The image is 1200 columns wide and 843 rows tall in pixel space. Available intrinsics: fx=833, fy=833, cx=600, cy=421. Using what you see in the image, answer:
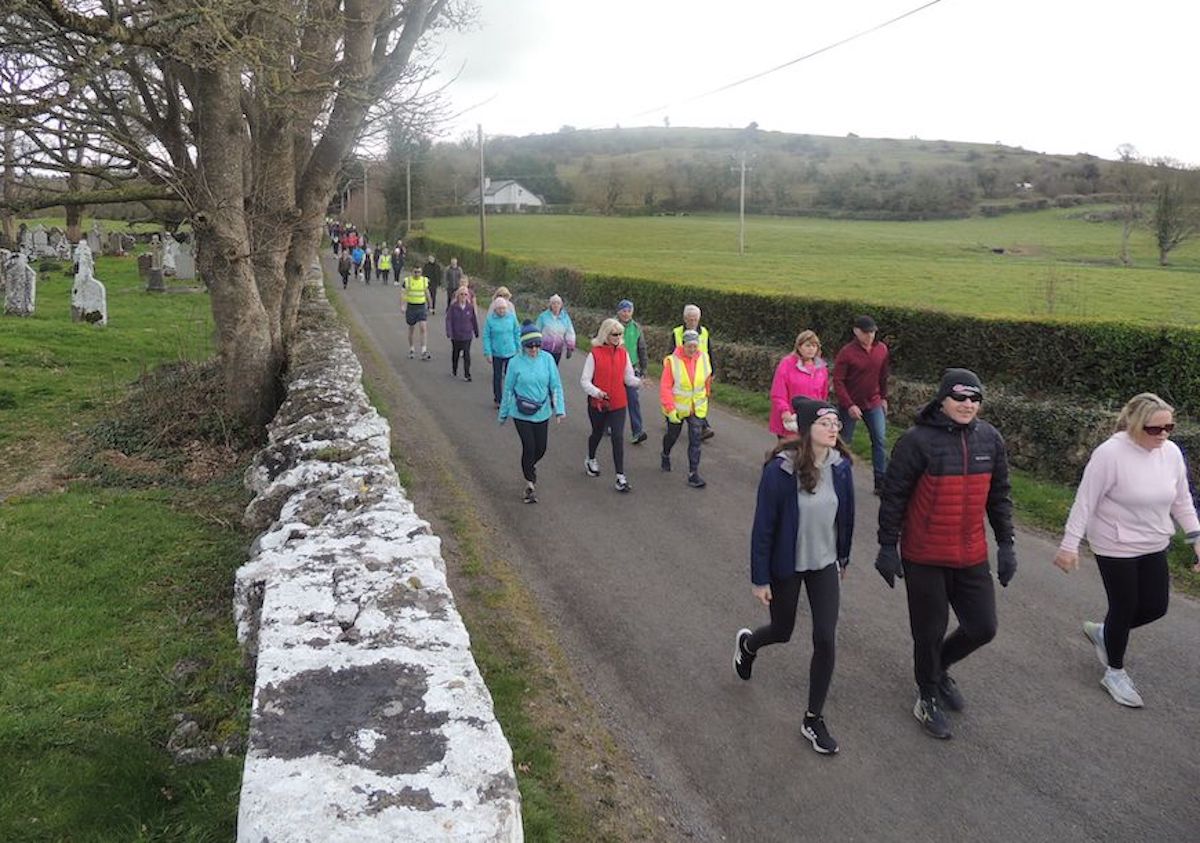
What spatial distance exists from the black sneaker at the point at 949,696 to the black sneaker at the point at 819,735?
2.73 ft

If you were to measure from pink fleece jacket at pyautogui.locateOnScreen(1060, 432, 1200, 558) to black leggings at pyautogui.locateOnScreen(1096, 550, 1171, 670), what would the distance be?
63mm

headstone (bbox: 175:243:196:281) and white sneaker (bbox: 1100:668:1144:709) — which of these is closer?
white sneaker (bbox: 1100:668:1144:709)

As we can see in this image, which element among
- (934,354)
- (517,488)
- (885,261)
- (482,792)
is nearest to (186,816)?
(482,792)

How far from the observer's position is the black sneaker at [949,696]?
490 centimetres

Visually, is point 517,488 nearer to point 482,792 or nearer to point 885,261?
point 482,792

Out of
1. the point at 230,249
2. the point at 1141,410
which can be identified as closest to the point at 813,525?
the point at 1141,410

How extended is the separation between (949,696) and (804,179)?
98.1 m

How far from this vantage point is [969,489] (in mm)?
4582

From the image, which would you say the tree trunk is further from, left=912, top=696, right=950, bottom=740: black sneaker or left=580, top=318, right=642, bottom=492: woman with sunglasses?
left=912, top=696, right=950, bottom=740: black sneaker

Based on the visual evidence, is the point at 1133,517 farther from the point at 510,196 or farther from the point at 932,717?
the point at 510,196

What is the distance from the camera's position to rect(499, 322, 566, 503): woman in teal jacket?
8273 mm

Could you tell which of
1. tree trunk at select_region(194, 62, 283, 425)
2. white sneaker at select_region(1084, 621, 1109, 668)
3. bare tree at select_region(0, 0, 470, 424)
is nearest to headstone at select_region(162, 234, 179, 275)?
bare tree at select_region(0, 0, 470, 424)

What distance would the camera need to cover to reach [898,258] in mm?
44250

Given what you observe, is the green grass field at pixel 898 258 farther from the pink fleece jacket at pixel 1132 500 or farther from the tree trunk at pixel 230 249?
the tree trunk at pixel 230 249
